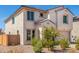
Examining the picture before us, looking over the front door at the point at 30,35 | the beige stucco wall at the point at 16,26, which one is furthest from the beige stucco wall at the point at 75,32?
the beige stucco wall at the point at 16,26

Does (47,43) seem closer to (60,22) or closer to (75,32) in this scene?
(60,22)

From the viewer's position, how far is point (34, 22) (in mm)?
7488

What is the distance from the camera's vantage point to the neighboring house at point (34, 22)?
295 inches

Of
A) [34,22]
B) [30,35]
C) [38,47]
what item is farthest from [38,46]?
[34,22]

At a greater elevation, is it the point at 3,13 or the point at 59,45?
the point at 3,13

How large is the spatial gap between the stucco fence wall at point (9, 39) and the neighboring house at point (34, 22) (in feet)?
0.32

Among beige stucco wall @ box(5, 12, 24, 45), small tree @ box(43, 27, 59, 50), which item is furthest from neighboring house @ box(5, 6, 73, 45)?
small tree @ box(43, 27, 59, 50)

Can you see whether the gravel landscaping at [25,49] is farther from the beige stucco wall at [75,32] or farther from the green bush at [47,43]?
the beige stucco wall at [75,32]

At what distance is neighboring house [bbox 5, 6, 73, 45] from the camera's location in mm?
7484
